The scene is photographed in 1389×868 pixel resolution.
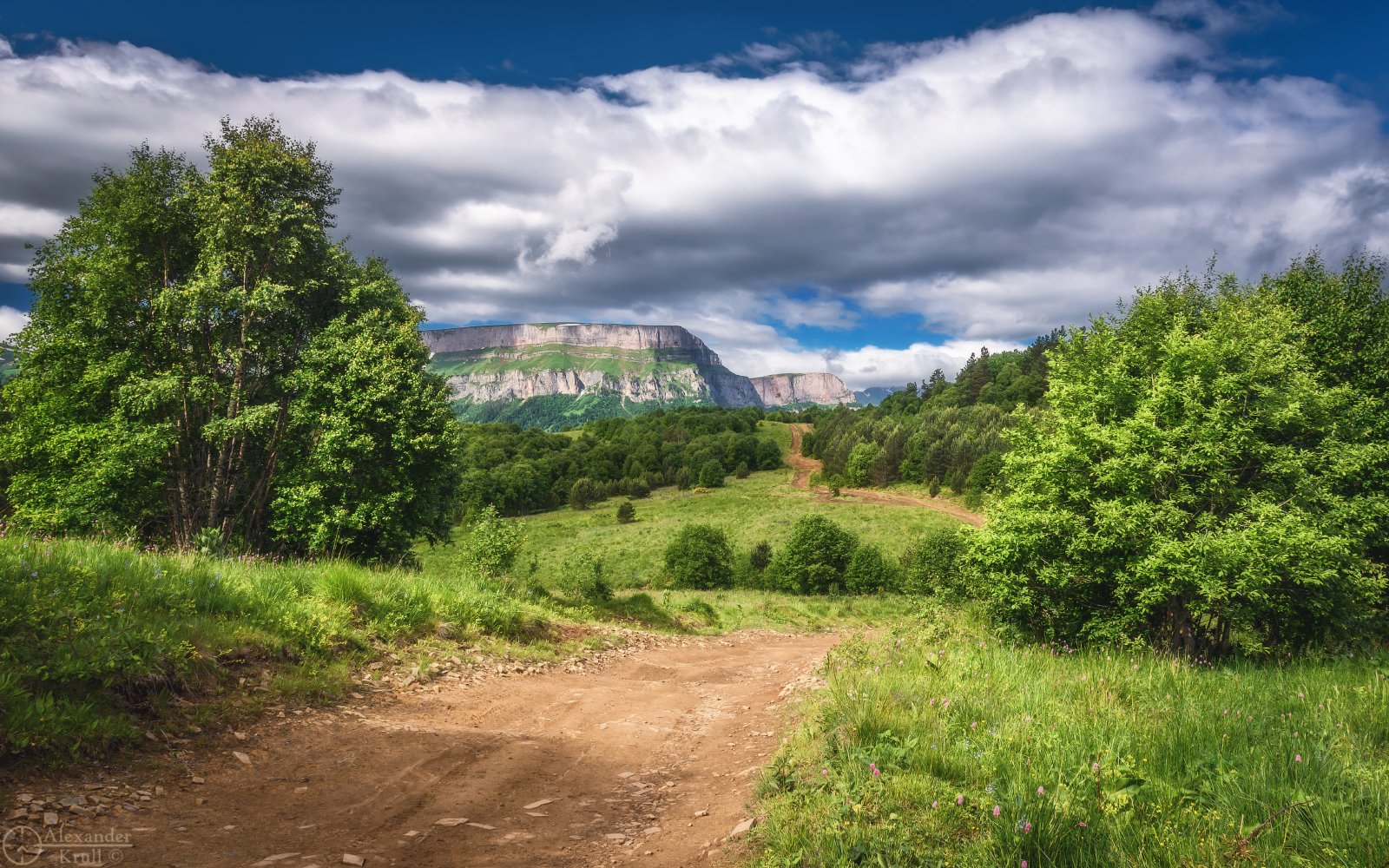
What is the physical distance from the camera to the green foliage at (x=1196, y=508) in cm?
1345

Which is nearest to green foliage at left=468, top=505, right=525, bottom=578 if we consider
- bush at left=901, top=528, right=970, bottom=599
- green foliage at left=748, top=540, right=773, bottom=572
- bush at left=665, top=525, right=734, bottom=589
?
bush at left=665, top=525, right=734, bottom=589

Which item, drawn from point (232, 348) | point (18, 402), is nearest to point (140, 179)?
point (232, 348)

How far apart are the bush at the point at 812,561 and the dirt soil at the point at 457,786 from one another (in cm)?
4857

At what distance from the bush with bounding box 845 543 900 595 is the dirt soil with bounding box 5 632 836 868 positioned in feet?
161

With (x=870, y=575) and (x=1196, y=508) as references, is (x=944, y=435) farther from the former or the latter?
(x=1196, y=508)

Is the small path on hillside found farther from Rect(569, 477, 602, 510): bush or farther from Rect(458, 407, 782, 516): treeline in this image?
Rect(569, 477, 602, 510): bush

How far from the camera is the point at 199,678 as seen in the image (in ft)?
23.1

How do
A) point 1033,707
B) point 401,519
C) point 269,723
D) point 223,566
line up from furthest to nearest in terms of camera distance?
point 401,519
point 223,566
point 269,723
point 1033,707

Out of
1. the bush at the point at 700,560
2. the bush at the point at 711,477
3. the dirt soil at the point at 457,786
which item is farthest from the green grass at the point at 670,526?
the dirt soil at the point at 457,786

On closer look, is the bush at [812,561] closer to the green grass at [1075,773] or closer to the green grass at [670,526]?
the green grass at [670,526]

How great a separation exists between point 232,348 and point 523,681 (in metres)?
18.0

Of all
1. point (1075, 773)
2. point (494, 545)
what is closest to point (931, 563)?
point (494, 545)

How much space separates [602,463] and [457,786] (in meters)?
137

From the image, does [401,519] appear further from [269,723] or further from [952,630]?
[952,630]
